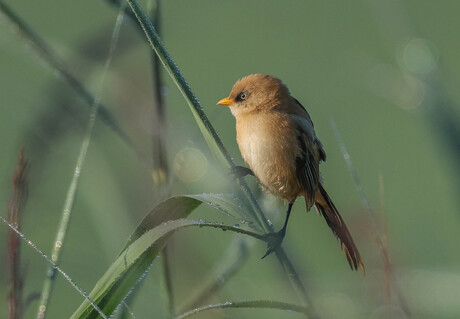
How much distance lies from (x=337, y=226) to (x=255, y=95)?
50 centimetres

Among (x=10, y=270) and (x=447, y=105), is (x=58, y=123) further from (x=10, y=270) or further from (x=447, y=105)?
(x=447, y=105)

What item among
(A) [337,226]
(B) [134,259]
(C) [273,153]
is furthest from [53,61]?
(A) [337,226]

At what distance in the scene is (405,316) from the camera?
1016 mm

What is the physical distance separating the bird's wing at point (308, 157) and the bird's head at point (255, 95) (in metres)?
0.09

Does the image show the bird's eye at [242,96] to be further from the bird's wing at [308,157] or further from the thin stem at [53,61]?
the thin stem at [53,61]

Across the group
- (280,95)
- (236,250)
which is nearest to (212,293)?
(236,250)

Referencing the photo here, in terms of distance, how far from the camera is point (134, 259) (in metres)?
0.93

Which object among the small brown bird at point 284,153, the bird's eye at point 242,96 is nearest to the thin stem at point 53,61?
the small brown bird at point 284,153

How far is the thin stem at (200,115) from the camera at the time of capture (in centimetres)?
105

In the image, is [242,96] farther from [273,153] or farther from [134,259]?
[134,259]

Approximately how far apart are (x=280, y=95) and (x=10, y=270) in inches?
39.8

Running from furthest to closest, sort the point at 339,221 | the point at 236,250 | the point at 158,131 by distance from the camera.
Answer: the point at 339,221, the point at 236,250, the point at 158,131

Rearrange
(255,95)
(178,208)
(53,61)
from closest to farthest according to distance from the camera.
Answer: (178,208) → (53,61) → (255,95)

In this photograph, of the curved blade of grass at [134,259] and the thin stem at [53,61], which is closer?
the curved blade of grass at [134,259]
